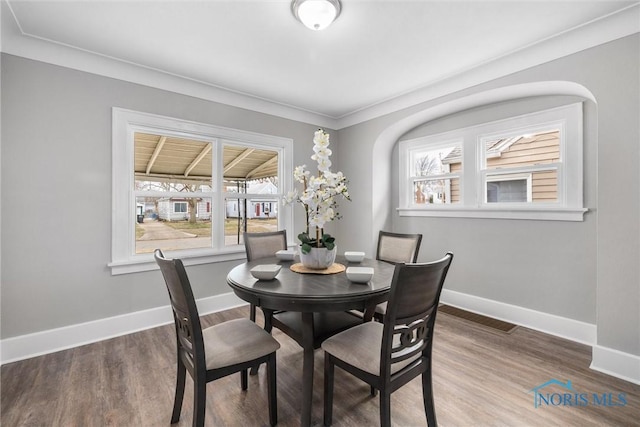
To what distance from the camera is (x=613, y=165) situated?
6.89 ft

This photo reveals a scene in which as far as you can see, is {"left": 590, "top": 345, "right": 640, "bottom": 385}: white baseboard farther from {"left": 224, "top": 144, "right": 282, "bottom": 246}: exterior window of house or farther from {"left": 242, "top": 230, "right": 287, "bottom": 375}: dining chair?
{"left": 224, "top": 144, "right": 282, "bottom": 246}: exterior window of house

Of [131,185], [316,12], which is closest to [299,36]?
[316,12]

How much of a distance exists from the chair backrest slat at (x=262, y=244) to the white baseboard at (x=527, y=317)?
227 centimetres

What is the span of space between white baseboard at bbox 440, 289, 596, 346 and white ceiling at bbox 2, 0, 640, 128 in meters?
2.41

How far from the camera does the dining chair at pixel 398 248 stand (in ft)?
8.00

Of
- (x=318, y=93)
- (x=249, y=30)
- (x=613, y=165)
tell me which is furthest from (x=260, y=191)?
(x=613, y=165)

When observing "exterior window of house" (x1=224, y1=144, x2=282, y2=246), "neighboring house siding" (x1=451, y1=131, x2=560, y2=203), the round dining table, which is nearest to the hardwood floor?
the round dining table

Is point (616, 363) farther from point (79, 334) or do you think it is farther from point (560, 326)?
point (79, 334)

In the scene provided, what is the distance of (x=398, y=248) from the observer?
101 inches

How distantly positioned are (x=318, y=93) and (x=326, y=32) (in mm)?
1235

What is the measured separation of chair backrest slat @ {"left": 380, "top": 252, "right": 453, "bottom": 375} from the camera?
129 centimetres

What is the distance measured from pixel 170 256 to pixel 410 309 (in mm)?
2766

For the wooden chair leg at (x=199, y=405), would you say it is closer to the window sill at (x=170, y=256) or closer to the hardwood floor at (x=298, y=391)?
the hardwood floor at (x=298, y=391)

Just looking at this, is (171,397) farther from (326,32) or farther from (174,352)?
(326,32)
